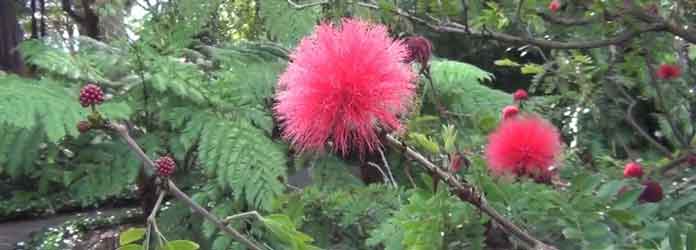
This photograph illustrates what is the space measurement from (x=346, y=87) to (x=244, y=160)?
0.74 meters

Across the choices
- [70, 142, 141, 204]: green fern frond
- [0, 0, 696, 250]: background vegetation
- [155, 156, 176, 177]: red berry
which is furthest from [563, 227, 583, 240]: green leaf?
[70, 142, 141, 204]: green fern frond

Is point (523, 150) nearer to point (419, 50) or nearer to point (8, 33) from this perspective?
point (419, 50)

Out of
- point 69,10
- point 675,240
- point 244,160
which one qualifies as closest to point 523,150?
point 675,240

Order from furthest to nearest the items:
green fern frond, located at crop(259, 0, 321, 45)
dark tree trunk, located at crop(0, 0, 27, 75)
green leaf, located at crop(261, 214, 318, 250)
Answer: dark tree trunk, located at crop(0, 0, 27, 75)
green fern frond, located at crop(259, 0, 321, 45)
green leaf, located at crop(261, 214, 318, 250)

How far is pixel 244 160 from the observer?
56.2 inches

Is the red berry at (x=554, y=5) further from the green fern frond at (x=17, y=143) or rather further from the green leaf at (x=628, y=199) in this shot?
the green fern frond at (x=17, y=143)

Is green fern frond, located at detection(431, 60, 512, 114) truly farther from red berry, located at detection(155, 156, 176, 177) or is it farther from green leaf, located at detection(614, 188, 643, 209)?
red berry, located at detection(155, 156, 176, 177)

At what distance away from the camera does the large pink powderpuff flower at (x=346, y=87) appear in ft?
2.39

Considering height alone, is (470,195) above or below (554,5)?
below

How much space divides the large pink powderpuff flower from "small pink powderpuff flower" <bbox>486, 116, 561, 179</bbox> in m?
0.15

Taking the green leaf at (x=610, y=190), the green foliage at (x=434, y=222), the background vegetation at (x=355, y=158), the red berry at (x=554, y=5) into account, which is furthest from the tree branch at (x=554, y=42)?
the green foliage at (x=434, y=222)

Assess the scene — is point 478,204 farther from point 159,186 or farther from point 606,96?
point 606,96

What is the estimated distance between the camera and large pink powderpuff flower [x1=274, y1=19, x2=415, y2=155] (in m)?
0.73

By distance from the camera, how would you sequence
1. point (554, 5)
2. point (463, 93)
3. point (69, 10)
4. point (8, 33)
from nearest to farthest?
point (554, 5)
point (463, 93)
point (8, 33)
point (69, 10)
